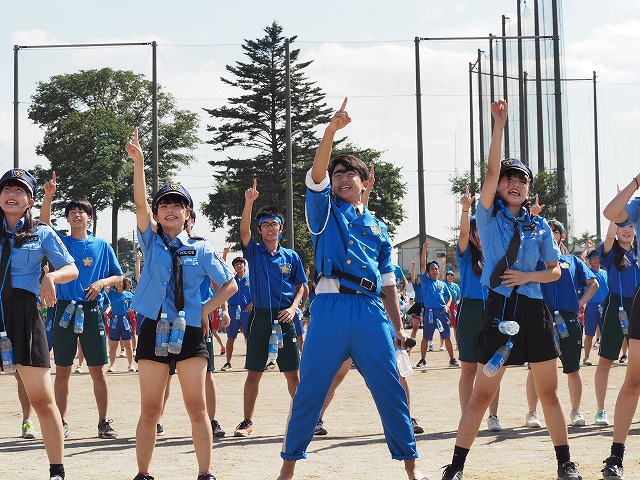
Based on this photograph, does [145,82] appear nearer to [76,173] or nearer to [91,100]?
[91,100]

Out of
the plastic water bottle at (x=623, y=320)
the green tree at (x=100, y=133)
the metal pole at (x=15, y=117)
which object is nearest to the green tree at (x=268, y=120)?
the green tree at (x=100, y=133)

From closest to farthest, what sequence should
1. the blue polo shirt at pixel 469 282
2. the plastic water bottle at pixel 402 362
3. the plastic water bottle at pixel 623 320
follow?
the plastic water bottle at pixel 402 362, the blue polo shirt at pixel 469 282, the plastic water bottle at pixel 623 320

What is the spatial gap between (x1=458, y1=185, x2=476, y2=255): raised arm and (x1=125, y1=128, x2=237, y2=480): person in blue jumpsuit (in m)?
2.67

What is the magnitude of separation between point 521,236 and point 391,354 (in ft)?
4.51

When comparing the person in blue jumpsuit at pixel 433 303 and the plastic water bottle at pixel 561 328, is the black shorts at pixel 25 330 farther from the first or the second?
the person in blue jumpsuit at pixel 433 303

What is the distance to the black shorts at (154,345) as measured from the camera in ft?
23.4

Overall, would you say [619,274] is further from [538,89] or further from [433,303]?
[538,89]

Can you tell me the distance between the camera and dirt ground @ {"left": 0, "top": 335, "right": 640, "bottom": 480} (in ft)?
27.0

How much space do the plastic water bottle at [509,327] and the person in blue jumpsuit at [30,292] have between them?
9.92 feet

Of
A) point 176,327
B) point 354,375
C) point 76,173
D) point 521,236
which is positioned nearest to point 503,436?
point 521,236

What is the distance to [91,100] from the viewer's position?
244ft

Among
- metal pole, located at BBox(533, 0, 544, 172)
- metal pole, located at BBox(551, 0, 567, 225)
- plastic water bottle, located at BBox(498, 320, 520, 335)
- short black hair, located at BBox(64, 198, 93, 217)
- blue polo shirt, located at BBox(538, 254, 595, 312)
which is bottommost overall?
plastic water bottle, located at BBox(498, 320, 520, 335)

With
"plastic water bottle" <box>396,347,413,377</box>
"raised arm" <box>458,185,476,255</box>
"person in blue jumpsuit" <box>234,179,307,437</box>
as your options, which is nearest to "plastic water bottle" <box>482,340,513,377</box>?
"plastic water bottle" <box>396,347,413,377</box>

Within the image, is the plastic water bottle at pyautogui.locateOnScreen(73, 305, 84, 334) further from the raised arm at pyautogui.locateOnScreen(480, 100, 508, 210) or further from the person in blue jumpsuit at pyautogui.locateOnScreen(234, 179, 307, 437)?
the raised arm at pyautogui.locateOnScreen(480, 100, 508, 210)
